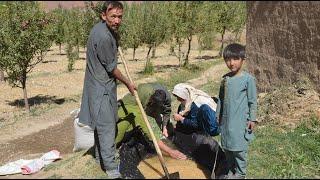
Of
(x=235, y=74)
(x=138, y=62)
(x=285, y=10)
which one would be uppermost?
(x=285, y=10)

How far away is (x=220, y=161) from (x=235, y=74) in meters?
1.21

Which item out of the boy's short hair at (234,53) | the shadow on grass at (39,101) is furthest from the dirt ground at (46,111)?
the boy's short hair at (234,53)

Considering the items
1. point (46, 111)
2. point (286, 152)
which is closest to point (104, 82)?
point (286, 152)

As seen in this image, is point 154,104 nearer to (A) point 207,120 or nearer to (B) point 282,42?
(A) point 207,120

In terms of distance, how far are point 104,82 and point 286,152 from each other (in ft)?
7.98

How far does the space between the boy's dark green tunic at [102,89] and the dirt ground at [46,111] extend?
0.91m

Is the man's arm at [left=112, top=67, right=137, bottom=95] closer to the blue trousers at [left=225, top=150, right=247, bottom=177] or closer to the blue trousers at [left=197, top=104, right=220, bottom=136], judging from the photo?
the blue trousers at [left=197, top=104, right=220, bottom=136]

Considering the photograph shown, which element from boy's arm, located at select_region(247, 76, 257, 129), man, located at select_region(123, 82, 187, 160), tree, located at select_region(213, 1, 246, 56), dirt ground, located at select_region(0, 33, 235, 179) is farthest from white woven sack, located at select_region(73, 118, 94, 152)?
tree, located at select_region(213, 1, 246, 56)

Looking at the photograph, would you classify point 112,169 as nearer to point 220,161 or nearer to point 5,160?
point 220,161

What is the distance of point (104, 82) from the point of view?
4.48 meters

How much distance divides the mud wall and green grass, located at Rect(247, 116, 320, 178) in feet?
3.08

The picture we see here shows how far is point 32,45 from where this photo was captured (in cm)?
1185

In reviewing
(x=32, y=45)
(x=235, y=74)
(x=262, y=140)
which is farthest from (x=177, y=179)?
(x=32, y=45)

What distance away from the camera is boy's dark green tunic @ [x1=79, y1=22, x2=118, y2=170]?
172 inches
